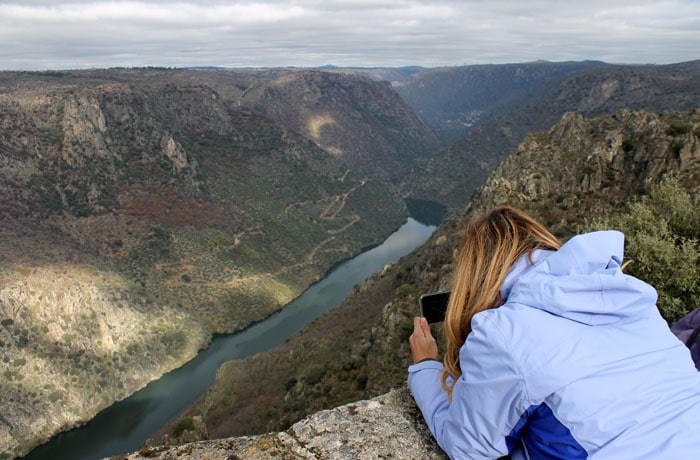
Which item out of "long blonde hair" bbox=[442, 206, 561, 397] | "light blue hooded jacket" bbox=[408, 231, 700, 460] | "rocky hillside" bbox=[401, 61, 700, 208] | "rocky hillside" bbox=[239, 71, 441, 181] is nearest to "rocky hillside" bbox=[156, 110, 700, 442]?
"long blonde hair" bbox=[442, 206, 561, 397]

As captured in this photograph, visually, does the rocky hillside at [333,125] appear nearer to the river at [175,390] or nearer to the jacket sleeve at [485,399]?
the river at [175,390]

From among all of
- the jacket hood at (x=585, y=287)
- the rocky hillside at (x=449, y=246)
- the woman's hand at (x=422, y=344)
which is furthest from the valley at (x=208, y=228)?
the jacket hood at (x=585, y=287)

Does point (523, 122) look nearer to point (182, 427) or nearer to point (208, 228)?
point (208, 228)

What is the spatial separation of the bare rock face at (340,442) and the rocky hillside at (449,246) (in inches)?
459

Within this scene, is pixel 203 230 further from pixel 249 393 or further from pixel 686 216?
pixel 686 216

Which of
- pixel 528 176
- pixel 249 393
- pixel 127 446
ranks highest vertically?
pixel 528 176

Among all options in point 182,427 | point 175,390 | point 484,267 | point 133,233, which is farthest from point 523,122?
point 484,267

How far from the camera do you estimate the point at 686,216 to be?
9.13m

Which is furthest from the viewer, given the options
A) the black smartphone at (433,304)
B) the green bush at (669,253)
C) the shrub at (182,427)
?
the shrub at (182,427)

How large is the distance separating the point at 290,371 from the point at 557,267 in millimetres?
27536

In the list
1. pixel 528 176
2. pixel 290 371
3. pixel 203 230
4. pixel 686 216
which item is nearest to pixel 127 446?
pixel 290 371

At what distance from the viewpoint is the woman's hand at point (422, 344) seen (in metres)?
3.05

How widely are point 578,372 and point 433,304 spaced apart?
120 centimetres

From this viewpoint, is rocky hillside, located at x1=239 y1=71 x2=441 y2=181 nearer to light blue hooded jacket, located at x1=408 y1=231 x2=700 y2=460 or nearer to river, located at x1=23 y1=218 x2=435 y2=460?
river, located at x1=23 y1=218 x2=435 y2=460
